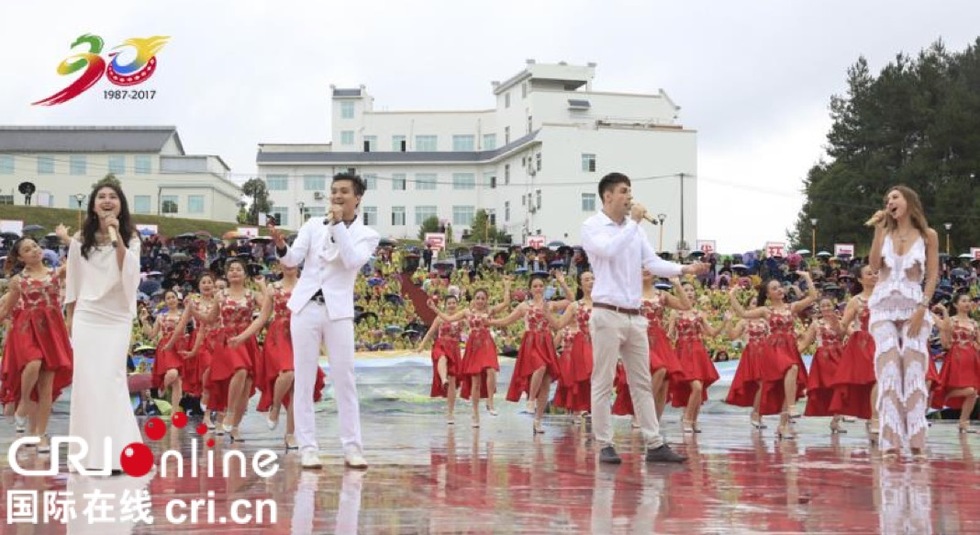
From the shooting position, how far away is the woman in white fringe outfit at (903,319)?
1046 centimetres

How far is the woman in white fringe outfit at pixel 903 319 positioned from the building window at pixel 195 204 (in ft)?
233

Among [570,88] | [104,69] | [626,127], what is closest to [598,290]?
[104,69]

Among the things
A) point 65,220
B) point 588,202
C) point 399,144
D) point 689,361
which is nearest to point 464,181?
point 399,144

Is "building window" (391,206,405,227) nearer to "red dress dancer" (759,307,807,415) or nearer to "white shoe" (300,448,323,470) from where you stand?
"red dress dancer" (759,307,807,415)

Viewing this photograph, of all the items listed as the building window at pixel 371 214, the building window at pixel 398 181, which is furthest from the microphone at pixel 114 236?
the building window at pixel 398 181

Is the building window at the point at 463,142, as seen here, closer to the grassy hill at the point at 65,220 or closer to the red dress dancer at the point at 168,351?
the grassy hill at the point at 65,220

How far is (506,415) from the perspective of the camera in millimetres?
19188

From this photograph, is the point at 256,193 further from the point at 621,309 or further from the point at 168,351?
the point at 621,309

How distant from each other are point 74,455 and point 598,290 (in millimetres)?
4098

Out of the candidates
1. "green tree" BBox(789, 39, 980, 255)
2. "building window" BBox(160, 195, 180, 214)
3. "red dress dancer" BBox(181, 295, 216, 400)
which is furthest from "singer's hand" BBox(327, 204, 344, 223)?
"building window" BBox(160, 195, 180, 214)

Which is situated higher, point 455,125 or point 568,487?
point 455,125

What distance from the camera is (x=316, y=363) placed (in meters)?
9.47

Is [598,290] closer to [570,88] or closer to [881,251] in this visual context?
[881,251]

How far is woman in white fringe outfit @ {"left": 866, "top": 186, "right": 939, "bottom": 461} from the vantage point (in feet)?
34.3
